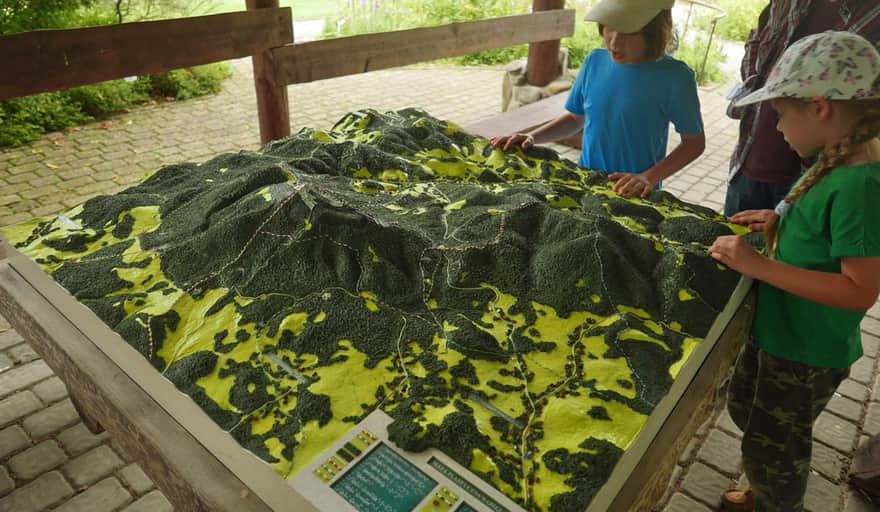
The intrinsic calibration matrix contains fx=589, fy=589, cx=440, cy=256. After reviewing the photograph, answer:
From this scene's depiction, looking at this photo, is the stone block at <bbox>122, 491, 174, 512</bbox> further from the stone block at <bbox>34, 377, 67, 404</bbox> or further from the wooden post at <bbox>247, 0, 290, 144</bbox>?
the wooden post at <bbox>247, 0, 290, 144</bbox>

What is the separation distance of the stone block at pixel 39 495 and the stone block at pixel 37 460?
4 cm

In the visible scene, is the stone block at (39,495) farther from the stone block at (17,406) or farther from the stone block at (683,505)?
the stone block at (683,505)

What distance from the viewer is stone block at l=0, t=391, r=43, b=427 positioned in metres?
2.50

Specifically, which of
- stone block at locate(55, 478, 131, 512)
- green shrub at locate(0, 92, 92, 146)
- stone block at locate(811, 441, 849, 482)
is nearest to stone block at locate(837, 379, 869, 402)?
stone block at locate(811, 441, 849, 482)

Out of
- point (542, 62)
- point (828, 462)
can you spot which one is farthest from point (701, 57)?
point (828, 462)

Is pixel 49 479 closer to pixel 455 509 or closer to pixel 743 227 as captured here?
pixel 455 509

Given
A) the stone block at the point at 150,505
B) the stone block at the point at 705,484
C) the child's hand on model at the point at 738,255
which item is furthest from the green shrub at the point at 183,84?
the child's hand on model at the point at 738,255

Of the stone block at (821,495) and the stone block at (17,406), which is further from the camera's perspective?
the stone block at (17,406)

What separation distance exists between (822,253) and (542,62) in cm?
532

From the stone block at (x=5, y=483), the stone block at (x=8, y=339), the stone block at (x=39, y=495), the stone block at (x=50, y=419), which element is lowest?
the stone block at (x=39, y=495)

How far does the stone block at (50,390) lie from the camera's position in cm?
260

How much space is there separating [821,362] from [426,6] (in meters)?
10.0

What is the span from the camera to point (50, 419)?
8.18ft

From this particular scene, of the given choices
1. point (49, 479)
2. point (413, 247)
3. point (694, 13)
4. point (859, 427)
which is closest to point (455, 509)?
point (413, 247)
